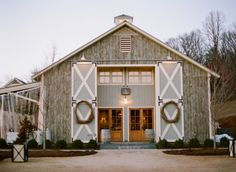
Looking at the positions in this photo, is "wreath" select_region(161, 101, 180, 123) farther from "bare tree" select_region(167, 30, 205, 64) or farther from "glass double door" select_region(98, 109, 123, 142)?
"bare tree" select_region(167, 30, 205, 64)

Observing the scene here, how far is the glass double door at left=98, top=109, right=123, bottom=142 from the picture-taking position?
874 inches

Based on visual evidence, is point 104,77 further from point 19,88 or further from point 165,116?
point 19,88

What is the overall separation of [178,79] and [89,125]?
18.5 ft

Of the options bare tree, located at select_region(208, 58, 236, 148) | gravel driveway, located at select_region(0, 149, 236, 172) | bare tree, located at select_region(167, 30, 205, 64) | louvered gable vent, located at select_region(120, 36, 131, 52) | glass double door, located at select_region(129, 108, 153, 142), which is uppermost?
bare tree, located at select_region(167, 30, 205, 64)

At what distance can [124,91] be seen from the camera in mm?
22156

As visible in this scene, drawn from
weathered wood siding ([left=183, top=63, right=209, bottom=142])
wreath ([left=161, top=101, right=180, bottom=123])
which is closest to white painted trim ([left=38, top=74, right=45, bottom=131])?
wreath ([left=161, top=101, right=180, bottom=123])

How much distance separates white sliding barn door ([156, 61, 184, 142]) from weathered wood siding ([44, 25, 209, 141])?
0.35 meters

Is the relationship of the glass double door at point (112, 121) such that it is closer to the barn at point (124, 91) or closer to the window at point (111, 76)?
the barn at point (124, 91)

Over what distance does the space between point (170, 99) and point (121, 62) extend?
3.46m

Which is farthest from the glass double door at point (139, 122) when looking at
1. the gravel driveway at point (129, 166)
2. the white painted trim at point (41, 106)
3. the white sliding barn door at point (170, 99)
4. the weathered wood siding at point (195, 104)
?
the gravel driveway at point (129, 166)

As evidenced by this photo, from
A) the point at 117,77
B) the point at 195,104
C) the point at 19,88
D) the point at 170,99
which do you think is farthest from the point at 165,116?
the point at 19,88

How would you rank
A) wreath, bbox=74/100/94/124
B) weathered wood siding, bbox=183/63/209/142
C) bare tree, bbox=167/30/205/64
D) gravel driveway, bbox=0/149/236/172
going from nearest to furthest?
gravel driveway, bbox=0/149/236/172 < wreath, bbox=74/100/94/124 < weathered wood siding, bbox=183/63/209/142 < bare tree, bbox=167/30/205/64

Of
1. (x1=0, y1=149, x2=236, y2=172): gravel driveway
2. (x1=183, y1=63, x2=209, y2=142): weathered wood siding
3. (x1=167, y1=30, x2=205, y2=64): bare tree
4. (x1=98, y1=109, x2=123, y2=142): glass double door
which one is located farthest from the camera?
(x1=167, y1=30, x2=205, y2=64): bare tree

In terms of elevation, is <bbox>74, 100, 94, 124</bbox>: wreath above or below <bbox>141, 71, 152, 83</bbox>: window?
below
